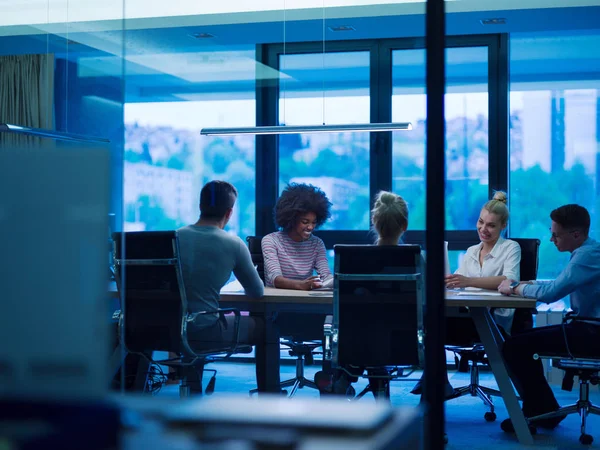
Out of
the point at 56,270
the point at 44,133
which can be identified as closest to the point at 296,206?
the point at 44,133

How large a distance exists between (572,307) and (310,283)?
4.55 ft

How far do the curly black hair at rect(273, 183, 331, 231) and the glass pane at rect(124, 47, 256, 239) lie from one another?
280 mm

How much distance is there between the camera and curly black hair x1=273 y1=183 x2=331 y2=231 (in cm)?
460

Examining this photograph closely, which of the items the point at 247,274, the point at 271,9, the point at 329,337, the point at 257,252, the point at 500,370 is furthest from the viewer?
the point at 271,9

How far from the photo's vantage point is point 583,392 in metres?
4.27

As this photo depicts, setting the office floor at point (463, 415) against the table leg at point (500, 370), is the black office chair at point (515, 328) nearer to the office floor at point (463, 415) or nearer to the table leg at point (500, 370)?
the office floor at point (463, 415)

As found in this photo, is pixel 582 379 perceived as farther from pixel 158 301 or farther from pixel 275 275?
pixel 158 301

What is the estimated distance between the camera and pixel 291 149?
216 inches

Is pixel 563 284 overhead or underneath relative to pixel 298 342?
overhead

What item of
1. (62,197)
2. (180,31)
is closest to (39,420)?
(62,197)

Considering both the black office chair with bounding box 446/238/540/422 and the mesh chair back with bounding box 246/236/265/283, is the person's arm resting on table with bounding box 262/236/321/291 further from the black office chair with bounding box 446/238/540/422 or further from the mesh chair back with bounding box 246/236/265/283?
the black office chair with bounding box 446/238/540/422

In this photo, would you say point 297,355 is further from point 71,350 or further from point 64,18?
point 71,350

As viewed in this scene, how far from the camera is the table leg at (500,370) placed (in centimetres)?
420

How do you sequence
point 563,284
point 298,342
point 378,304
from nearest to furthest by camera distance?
1. point 378,304
2. point 563,284
3. point 298,342
